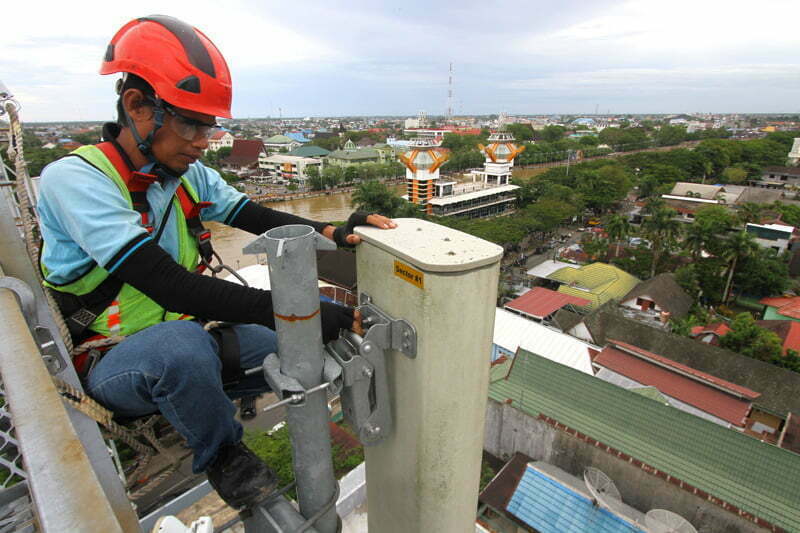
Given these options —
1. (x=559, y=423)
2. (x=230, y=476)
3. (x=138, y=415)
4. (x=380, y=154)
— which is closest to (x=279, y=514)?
(x=230, y=476)

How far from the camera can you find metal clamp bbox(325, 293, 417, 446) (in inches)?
59.9

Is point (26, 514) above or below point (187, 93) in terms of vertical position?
below

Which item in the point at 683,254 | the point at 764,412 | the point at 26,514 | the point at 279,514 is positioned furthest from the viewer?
the point at 683,254

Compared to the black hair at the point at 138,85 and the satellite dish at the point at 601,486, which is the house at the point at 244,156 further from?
the black hair at the point at 138,85

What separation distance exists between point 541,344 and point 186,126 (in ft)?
38.1

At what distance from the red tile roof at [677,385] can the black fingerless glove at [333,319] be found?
1097 centimetres

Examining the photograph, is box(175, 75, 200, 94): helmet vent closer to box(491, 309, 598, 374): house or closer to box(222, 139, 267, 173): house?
box(491, 309, 598, 374): house

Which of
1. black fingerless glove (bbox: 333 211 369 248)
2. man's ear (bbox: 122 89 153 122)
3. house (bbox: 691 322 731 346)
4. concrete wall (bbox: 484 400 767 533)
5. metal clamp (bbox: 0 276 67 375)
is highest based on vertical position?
man's ear (bbox: 122 89 153 122)

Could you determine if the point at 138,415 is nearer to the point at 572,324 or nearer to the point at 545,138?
the point at 572,324

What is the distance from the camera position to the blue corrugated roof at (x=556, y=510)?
6.38 metres

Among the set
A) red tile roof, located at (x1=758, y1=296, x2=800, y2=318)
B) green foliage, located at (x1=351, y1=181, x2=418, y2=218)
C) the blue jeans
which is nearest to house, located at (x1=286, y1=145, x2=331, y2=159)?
green foliage, located at (x1=351, y1=181, x2=418, y2=218)

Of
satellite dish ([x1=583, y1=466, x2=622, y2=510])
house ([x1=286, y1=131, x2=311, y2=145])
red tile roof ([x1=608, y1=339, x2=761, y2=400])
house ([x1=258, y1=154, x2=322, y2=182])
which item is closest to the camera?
satellite dish ([x1=583, y1=466, x2=622, y2=510])

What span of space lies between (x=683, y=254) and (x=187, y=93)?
24637 mm

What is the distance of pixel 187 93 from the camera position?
A: 5.40ft
